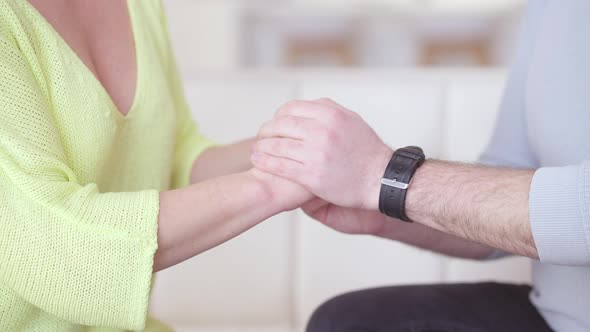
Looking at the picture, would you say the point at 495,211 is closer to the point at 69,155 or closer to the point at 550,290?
the point at 550,290

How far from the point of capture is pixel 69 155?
0.83 metres

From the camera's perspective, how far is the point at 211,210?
80 cm

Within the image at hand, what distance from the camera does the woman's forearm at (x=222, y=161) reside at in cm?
108

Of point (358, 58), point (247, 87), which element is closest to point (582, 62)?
point (247, 87)

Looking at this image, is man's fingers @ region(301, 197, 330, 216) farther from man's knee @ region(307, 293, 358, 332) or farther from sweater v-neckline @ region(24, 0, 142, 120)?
sweater v-neckline @ region(24, 0, 142, 120)

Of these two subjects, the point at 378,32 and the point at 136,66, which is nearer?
the point at 136,66

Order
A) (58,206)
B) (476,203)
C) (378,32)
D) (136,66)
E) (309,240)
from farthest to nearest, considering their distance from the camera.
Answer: (378,32) → (309,240) → (136,66) → (476,203) → (58,206)

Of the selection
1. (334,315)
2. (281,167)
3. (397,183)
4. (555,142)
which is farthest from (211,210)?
(555,142)

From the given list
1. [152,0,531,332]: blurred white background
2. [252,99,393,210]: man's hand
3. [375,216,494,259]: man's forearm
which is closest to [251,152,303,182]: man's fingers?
[252,99,393,210]: man's hand

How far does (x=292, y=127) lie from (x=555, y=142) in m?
0.38

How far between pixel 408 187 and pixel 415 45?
3.53m

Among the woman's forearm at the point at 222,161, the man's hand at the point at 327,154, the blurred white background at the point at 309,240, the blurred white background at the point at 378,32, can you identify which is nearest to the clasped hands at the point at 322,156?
the man's hand at the point at 327,154

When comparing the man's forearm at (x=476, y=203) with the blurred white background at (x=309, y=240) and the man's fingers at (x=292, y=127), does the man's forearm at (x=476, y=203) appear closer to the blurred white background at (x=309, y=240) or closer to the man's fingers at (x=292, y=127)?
the man's fingers at (x=292, y=127)

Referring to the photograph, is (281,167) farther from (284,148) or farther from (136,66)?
(136,66)
